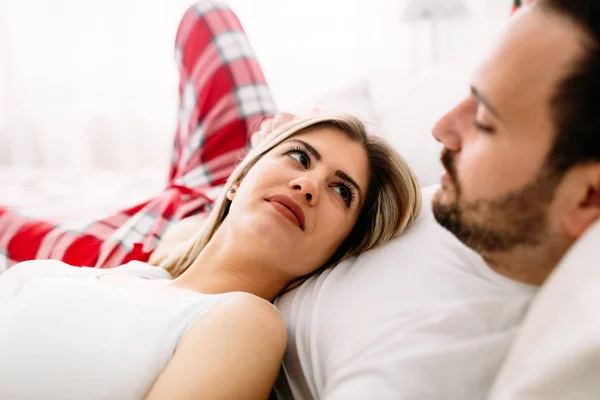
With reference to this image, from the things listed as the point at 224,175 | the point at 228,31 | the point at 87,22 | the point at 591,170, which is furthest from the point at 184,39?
the point at 591,170

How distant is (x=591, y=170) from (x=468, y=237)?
0.16 metres

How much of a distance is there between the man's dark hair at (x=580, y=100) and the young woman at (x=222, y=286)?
40 cm

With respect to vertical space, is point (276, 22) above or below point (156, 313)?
above

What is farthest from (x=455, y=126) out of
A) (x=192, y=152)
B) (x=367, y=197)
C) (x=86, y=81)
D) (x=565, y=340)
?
(x=86, y=81)

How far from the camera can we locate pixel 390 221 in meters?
0.93

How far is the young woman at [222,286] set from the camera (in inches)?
29.5

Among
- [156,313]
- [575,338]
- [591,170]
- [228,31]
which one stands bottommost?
[156,313]

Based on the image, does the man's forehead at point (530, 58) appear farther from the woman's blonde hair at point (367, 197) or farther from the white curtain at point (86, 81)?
the white curtain at point (86, 81)

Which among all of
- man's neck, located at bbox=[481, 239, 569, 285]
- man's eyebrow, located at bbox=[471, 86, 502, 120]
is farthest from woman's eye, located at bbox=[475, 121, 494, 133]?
man's neck, located at bbox=[481, 239, 569, 285]

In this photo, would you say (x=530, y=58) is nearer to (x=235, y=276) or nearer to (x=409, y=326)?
(x=409, y=326)

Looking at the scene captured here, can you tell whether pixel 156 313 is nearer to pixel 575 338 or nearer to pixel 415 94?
pixel 575 338

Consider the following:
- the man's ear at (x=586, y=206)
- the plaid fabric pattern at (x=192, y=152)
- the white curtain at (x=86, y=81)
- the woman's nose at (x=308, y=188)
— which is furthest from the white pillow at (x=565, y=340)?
the white curtain at (x=86, y=81)

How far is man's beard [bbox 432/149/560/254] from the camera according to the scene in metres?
0.56

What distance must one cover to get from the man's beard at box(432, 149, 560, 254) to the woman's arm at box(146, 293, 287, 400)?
310 mm
